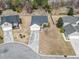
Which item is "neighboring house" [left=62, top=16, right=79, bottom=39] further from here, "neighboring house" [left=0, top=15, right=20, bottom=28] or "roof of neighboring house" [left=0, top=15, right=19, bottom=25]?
"roof of neighboring house" [left=0, top=15, right=19, bottom=25]

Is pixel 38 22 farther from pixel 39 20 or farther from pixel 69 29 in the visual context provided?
pixel 69 29

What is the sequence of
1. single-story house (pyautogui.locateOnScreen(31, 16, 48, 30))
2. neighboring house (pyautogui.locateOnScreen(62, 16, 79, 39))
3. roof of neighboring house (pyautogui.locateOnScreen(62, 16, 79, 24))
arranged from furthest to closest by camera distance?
roof of neighboring house (pyautogui.locateOnScreen(62, 16, 79, 24)) < single-story house (pyautogui.locateOnScreen(31, 16, 48, 30)) < neighboring house (pyautogui.locateOnScreen(62, 16, 79, 39))

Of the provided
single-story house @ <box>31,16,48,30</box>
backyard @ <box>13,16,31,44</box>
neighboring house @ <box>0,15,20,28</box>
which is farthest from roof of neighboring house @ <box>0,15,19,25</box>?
single-story house @ <box>31,16,48,30</box>

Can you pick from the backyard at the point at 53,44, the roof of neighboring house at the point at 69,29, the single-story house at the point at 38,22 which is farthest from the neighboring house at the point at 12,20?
the roof of neighboring house at the point at 69,29

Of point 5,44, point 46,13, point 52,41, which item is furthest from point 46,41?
point 46,13

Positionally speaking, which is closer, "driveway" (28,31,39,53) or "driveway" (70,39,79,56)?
"driveway" (70,39,79,56)

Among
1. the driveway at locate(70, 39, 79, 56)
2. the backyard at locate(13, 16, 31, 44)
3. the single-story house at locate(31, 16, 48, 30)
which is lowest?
the driveway at locate(70, 39, 79, 56)

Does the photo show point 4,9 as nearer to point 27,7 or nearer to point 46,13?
point 27,7

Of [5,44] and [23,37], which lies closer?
[5,44]
